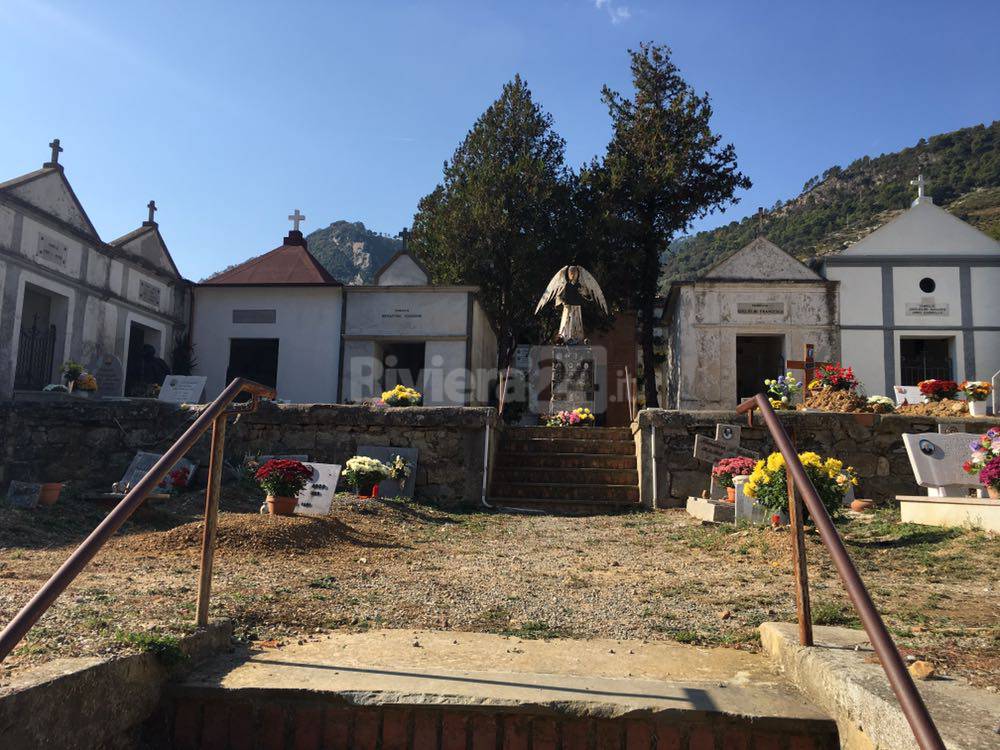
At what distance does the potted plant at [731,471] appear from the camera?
886cm

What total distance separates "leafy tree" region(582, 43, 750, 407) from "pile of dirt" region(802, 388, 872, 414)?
26.8ft

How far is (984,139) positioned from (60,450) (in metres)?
63.9

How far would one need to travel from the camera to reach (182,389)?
16812 millimetres

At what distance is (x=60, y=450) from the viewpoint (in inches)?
444

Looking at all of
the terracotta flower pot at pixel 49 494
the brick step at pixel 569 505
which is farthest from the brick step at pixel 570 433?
the terracotta flower pot at pixel 49 494

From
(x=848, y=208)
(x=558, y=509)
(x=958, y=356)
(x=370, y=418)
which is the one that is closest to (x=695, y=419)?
(x=558, y=509)

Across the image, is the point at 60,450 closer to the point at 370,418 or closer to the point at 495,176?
Answer: the point at 370,418

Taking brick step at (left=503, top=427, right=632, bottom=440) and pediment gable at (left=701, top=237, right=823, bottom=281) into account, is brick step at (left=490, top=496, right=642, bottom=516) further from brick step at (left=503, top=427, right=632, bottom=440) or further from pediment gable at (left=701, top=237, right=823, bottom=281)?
pediment gable at (left=701, top=237, right=823, bottom=281)

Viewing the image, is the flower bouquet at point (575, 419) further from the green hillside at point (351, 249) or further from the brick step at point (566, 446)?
the green hillside at point (351, 249)

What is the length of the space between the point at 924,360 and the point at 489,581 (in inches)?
760

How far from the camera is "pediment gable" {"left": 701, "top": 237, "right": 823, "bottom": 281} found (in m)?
20.0

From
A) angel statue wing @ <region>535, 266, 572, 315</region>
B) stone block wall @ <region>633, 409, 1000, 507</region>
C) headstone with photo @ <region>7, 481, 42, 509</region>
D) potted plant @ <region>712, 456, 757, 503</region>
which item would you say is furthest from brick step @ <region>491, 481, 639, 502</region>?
angel statue wing @ <region>535, 266, 572, 315</region>

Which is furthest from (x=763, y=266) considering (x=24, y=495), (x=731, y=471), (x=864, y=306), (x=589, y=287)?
(x=24, y=495)

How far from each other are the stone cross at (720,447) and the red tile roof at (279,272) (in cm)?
1172
